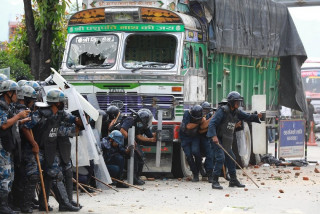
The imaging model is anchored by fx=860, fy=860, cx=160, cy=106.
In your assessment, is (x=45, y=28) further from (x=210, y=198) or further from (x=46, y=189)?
(x=46, y=189)

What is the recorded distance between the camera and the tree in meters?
18.5

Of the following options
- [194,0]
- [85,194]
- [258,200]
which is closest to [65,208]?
[85,194]

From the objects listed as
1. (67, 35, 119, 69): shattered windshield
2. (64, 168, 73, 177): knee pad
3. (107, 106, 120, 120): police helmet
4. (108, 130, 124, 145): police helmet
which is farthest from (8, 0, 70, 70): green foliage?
(64, 168, 73, 177): knee pad

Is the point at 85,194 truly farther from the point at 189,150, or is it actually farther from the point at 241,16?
the point at 241,16

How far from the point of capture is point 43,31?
18969 millimetres

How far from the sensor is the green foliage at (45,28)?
18.4 metres

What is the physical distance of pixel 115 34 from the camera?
54.9 feet

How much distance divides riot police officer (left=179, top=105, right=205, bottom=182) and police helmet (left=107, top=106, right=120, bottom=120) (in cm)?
130

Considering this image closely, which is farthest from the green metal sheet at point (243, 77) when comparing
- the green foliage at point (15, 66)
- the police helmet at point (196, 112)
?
the green foliage at point (15, 66)

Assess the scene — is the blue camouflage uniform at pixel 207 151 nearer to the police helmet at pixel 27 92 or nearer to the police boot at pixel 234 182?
the police boot at pixel 234 182

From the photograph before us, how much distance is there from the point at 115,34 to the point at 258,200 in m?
5.24

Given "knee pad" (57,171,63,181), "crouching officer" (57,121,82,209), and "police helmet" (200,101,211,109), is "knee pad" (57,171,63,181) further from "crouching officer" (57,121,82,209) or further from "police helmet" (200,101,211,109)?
"police helmet" (200,101,211,109)

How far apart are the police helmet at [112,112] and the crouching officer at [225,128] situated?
1.82 metres

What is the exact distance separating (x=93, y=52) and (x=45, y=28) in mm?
2509
